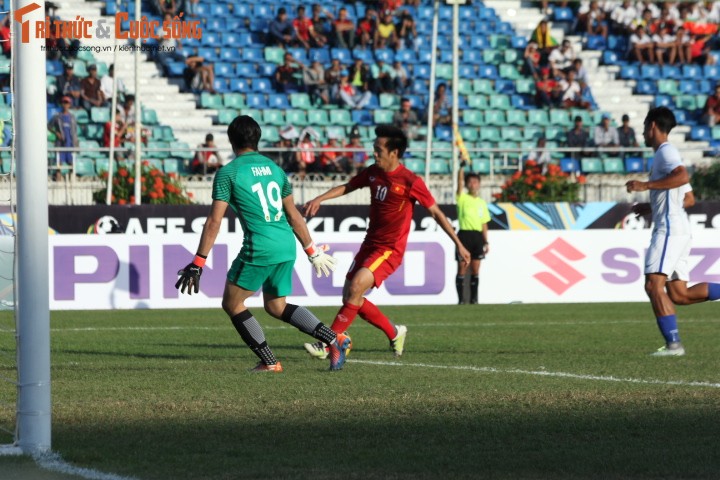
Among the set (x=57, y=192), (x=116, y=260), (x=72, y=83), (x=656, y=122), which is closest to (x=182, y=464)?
(x=656, y=122)

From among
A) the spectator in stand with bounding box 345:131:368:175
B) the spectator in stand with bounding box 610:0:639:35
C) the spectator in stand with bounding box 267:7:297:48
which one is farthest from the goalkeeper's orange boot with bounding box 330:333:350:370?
the spectator in stand with bounding box 610:0:639:35

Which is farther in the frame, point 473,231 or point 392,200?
point 473,231

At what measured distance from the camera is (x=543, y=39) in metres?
30.4

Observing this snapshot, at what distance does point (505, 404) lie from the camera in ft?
24.4

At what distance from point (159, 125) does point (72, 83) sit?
200cm

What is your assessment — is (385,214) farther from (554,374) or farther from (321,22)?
(321,22)

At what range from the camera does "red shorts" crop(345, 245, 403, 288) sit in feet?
35.2

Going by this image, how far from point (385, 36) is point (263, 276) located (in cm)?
2115

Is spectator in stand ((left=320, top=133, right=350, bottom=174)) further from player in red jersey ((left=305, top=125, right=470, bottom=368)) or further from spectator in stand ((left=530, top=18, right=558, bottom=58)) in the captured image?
player in red jersey ((left=305, top=125, right=470, bottom=368))

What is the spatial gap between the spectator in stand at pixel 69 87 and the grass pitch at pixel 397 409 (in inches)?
532

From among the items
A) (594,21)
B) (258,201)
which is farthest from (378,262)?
(594,21)

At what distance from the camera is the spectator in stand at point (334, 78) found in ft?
91.7

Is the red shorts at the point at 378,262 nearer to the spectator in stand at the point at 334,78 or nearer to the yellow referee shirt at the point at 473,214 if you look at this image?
the yellow referee shirt at the point at 473,214

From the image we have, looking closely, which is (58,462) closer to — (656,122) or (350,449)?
(350,449)
